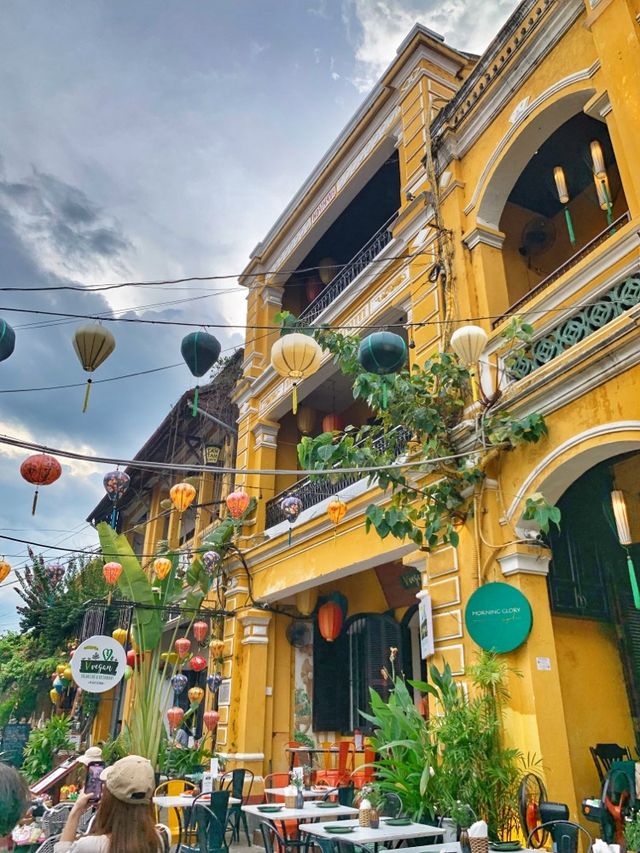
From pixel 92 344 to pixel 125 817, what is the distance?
3.65m

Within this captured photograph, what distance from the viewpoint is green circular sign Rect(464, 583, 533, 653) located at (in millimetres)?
5531

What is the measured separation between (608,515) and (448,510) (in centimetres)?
158

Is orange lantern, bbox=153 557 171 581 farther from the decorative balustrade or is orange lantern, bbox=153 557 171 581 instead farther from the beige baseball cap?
the beige baseball cap

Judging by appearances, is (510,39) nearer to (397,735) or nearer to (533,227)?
(533,227)

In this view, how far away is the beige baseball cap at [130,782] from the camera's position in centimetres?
240

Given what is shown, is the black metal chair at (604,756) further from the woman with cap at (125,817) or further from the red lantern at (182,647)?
the red lantern at (182,647)

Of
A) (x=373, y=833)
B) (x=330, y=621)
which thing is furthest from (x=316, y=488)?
(x=373, y=833)

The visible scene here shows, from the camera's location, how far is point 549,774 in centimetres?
512

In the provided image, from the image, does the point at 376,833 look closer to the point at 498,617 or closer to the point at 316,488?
the point at 498,617

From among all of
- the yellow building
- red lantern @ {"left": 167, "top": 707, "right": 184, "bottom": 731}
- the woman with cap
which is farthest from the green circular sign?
red lantern @ {"left": 167, "top": 707, "right": 184, "bottom": 731}

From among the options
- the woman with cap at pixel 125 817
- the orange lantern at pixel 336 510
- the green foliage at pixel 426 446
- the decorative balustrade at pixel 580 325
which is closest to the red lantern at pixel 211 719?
the orange lantern at pixel 336 510

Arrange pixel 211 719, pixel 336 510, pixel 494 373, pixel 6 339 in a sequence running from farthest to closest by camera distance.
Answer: pixel 211 719, pixel 336 510, pixel 494 373, pixel 6 339

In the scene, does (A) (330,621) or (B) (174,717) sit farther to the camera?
(B) (174,717)

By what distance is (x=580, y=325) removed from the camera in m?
5.59
